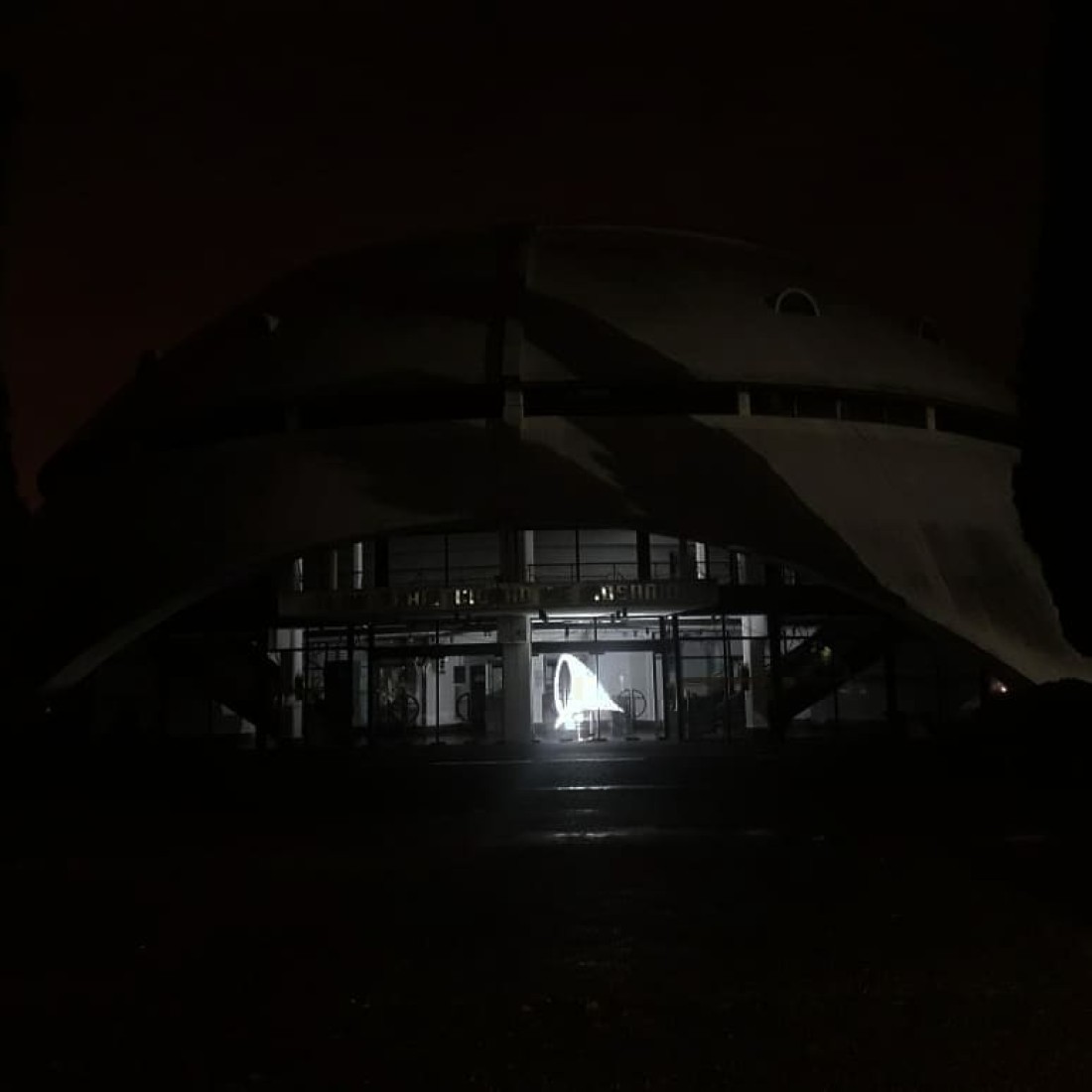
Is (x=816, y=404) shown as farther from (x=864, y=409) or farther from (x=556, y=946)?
(x=556, y=946)

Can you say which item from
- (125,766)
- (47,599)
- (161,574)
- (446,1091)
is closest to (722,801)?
(446,1091)

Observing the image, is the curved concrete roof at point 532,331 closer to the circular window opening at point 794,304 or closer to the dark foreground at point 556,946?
the circular window opening at point 794,304

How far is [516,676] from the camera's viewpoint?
32.5m

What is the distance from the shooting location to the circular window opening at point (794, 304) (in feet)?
118

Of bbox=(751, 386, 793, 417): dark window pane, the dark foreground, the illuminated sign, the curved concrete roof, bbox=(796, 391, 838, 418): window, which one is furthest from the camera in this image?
the illuminated sign

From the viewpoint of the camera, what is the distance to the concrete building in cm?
3070

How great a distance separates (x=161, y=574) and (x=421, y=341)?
970cm

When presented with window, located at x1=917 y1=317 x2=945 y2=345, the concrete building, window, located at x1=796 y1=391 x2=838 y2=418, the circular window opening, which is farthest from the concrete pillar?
window, located at x1=917 y1=317 x2=945 y2=345

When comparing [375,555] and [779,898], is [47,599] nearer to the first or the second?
[375,555]

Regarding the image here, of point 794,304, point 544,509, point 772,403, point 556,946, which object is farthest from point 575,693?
point 556,946

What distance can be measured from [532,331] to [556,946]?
26.9 m

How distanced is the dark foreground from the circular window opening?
21694 mm

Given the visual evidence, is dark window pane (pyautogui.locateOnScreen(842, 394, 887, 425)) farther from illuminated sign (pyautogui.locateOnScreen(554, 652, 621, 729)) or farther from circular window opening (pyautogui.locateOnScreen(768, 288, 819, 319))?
illuminated sign (pyautogui.locateOnScreen(554, 652, 621, 729))

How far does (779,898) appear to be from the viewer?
33.0 feet
